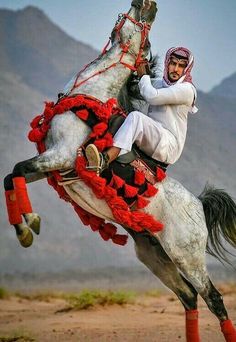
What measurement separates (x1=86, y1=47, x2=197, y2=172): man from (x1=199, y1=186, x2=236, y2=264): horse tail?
0.64 meters

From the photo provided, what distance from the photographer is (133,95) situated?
22.5ft

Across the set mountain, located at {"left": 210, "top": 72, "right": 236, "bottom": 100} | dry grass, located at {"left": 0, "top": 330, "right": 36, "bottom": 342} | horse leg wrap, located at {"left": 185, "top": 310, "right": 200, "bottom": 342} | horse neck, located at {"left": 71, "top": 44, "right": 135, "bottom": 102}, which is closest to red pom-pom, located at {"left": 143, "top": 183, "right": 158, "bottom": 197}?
horse neck, located at {"left": 71, "top": 44, "right": 135, "bottom": 102}

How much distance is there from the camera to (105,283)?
26.9m

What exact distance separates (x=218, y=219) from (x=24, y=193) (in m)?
2.00

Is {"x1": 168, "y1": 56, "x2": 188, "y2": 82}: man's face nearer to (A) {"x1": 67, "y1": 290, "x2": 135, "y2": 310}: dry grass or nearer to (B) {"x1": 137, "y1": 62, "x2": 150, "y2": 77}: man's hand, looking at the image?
(B) {"x1": 137, "y1": 62, "x2": 150, "y2": 77}: man's hand

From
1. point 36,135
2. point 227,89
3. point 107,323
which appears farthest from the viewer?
point 227,89

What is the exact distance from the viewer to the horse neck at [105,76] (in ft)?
21.4

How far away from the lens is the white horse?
6.27 m

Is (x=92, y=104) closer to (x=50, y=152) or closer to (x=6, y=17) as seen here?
(x=50, y=152)

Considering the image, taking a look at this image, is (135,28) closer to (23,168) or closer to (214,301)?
(23,168)

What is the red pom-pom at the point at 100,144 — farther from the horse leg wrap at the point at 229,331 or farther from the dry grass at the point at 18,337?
the dry grass at the point at 18,337

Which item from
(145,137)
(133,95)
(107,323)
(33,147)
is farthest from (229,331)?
(33,147)

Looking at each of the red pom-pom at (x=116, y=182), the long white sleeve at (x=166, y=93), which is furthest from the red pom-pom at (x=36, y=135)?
the long white sleeve at (x=166, y=93)

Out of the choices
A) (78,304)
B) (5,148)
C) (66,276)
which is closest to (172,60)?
(78,304)
